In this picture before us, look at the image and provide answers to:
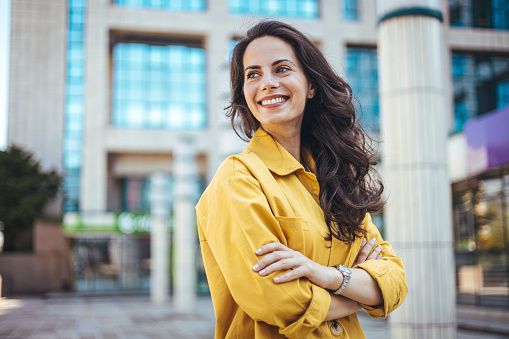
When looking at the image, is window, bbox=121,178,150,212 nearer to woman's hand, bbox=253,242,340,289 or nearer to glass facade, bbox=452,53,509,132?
glass facade, bbox=452,53,509,132

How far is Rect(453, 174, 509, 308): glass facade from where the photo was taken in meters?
12.8

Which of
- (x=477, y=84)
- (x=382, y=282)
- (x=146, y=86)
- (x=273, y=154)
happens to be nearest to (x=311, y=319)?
(x=382, y=282)

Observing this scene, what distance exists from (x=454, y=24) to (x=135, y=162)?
791 inches

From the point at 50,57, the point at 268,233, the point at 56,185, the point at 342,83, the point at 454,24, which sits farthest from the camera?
the point at 454,24

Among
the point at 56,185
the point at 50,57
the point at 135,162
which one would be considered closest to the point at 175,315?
the point at 56,185

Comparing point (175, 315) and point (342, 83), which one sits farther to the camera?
point (175, 315)

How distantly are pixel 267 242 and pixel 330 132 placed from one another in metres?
0.73

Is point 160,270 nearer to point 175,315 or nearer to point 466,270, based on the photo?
point 175,315

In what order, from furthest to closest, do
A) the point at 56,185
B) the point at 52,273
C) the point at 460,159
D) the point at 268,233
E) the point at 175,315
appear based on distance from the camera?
the point at 52,273, the point at 56,185, the point at 175,315, the point at 460,159, the point at 268,233

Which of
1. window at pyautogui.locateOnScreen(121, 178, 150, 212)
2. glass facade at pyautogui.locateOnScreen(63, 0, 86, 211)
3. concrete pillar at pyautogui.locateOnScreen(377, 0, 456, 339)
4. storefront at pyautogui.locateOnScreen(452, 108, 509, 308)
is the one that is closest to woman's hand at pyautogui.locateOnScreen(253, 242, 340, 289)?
concrete pillar at pyautogui.locateOnScreen(377, 0, 456, 339)

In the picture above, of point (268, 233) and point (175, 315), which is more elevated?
point (268, 233)

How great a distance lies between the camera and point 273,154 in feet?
6.53

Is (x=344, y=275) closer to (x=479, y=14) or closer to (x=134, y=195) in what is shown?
(x=134, y=195)

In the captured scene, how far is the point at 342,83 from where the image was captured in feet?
7.41
